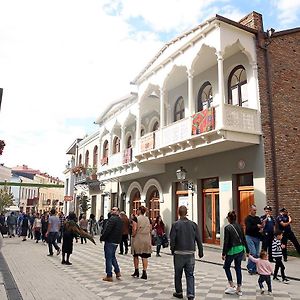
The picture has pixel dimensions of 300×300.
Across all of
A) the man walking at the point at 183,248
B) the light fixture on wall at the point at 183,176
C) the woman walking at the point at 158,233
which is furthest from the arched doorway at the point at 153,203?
the man walking at the point at 183,248

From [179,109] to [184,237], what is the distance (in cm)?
1193

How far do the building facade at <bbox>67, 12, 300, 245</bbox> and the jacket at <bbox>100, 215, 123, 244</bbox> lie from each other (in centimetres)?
536

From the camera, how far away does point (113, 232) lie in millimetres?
8227

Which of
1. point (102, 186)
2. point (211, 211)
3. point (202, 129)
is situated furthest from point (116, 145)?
point (202, 129)

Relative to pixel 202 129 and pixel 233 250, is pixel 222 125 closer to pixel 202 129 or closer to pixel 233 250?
pixel 202 129

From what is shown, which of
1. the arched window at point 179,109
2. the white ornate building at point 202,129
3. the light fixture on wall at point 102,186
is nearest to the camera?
the white ornate building at point 202,129

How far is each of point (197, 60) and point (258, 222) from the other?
779 cm

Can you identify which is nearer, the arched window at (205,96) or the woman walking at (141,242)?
the woman walking at (141,242)

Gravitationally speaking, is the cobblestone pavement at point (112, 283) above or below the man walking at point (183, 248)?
below

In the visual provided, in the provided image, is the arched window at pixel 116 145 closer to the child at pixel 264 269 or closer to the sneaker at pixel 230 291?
the sneaker at pixel 230 291

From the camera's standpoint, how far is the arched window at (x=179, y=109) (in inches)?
687

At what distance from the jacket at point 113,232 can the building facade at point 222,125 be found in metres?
5.36

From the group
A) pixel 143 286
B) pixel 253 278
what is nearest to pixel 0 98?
pixel 143 286

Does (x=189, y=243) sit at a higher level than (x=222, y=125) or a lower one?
lower
